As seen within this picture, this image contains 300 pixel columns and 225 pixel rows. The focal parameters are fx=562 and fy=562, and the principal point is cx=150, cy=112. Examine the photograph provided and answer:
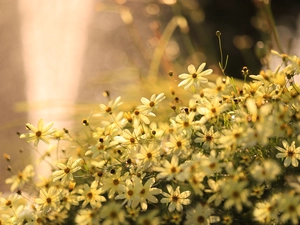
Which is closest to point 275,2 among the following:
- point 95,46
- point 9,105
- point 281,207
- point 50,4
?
point 95,46

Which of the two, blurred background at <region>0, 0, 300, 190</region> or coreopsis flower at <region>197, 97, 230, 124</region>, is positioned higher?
coreopsis flower at <region>197, 97, 230, 124</region>

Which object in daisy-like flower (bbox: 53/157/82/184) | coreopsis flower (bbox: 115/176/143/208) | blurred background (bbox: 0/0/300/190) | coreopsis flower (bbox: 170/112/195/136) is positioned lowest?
blurred background (bbox: 0/0/300/190)

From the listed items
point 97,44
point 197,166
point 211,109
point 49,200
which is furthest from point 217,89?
point 97,44

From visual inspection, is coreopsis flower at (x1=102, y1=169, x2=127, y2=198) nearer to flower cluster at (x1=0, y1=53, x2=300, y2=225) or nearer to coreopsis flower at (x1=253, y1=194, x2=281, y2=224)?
flower cluster at (x1=0, y1=53, x2=300, y2=225)

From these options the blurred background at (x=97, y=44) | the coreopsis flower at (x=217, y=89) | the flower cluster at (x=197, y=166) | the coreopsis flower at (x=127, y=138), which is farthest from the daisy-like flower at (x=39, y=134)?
the blurred background at (x=97, y=44)

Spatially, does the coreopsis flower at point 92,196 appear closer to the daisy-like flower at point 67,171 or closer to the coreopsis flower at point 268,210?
the daisy-like flower at point 67,171

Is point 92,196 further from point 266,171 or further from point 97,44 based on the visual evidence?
point 97,44

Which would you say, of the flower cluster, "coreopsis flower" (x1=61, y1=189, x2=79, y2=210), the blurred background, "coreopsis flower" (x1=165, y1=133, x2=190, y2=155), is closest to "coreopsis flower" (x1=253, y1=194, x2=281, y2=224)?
the flower cluster
